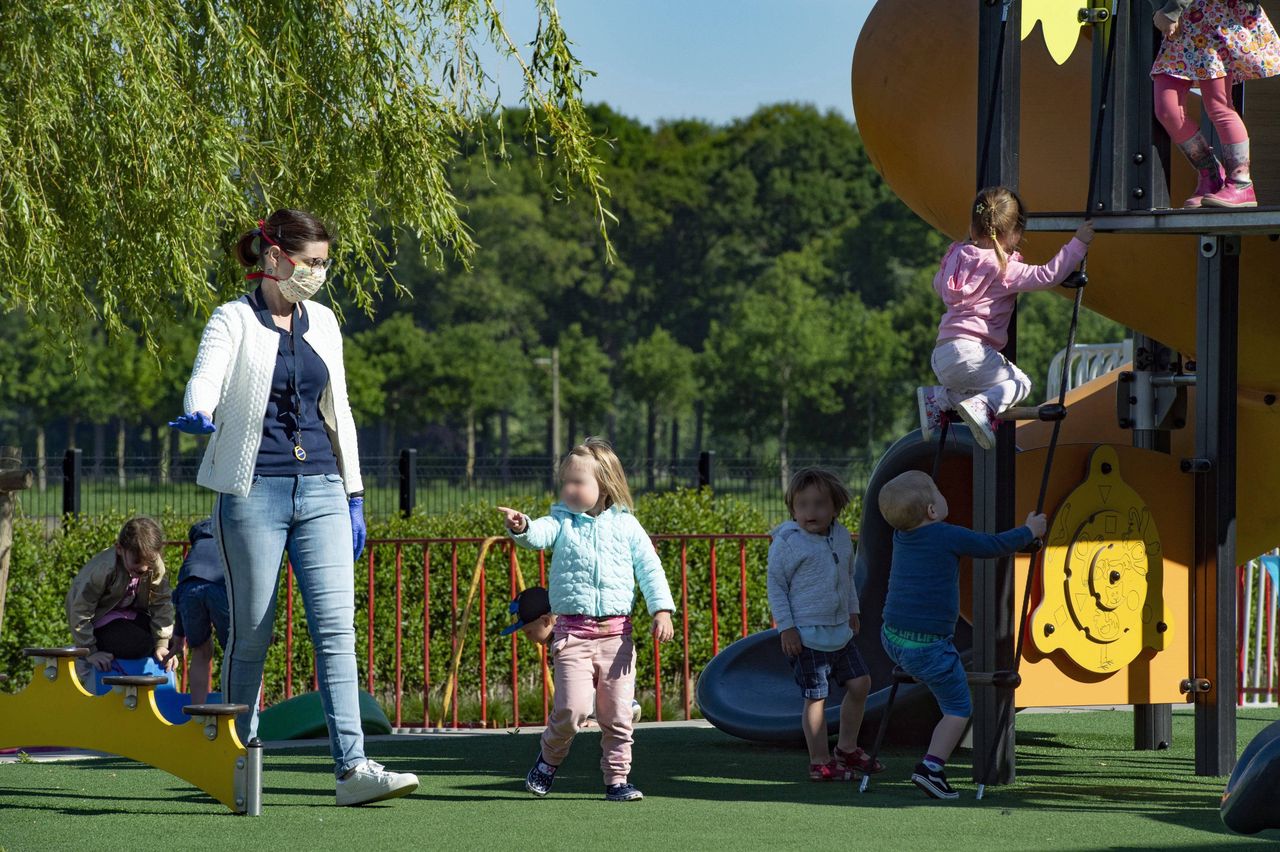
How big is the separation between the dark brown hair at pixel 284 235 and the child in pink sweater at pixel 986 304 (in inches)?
87.3

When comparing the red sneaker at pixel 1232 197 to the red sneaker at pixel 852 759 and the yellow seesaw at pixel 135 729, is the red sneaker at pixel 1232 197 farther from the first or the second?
the yellow seesaw at pixel 135 729

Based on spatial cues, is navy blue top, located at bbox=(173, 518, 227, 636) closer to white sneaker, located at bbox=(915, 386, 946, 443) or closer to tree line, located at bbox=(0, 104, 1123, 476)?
white sneaker, located at bbox=(915, 386, 946, 443)

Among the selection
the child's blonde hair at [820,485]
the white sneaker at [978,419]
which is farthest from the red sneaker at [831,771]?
the white sneaker at [978,419]

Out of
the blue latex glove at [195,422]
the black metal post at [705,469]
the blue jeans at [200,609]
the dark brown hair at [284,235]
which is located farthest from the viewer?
the black metal post at [705,469]

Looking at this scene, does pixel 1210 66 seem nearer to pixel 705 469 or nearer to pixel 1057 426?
pixel 1057 426

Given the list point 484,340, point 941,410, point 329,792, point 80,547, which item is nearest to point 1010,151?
point 941,410

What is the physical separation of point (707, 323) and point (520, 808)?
290 feet

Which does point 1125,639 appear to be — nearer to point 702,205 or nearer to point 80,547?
point 80,547

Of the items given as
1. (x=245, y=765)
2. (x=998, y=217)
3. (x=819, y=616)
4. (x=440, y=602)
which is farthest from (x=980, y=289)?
(x=440, y=602)

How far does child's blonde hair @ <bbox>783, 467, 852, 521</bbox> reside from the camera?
6953mm

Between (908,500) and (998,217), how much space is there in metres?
1.05

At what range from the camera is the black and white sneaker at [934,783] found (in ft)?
20.2

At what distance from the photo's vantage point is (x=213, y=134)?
9414 mm

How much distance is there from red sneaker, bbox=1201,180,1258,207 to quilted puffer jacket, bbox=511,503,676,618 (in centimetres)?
236
